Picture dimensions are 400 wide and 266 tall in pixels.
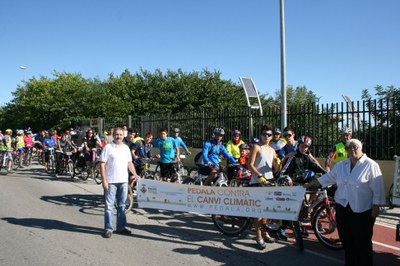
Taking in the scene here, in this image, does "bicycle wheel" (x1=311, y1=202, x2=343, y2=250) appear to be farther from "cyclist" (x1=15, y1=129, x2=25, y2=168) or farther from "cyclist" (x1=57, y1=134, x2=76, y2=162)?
"cyclist" (x1=15, y1=129, x2=25, y2=168)

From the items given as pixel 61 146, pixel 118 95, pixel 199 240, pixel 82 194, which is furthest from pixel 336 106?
pixel 118 95

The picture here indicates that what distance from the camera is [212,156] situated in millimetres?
8633

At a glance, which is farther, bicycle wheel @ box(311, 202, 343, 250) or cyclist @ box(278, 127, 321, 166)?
cyclist @ box(278, 127, 321, 166)

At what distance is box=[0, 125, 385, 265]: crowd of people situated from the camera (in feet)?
14.7

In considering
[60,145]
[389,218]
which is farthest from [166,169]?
[60,145]

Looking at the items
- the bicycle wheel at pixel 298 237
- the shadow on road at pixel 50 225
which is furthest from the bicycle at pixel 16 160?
the bicycle wheel at pixel 298 237

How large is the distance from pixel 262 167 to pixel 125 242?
2602 millimetres

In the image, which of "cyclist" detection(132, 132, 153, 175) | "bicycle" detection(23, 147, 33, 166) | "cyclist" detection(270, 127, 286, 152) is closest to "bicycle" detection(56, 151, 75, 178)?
"bicycle" detection(23, 147, 33, 166)

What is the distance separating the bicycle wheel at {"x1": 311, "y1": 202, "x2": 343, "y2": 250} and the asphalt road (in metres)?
0.17

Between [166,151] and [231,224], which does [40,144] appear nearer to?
[166,151]

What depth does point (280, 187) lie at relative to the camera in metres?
5.81

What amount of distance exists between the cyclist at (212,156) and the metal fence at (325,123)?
4254mm

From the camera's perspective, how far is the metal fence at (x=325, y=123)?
33.4 feet

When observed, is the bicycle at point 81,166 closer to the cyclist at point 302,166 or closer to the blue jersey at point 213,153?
the blue jersey at point 213,153
